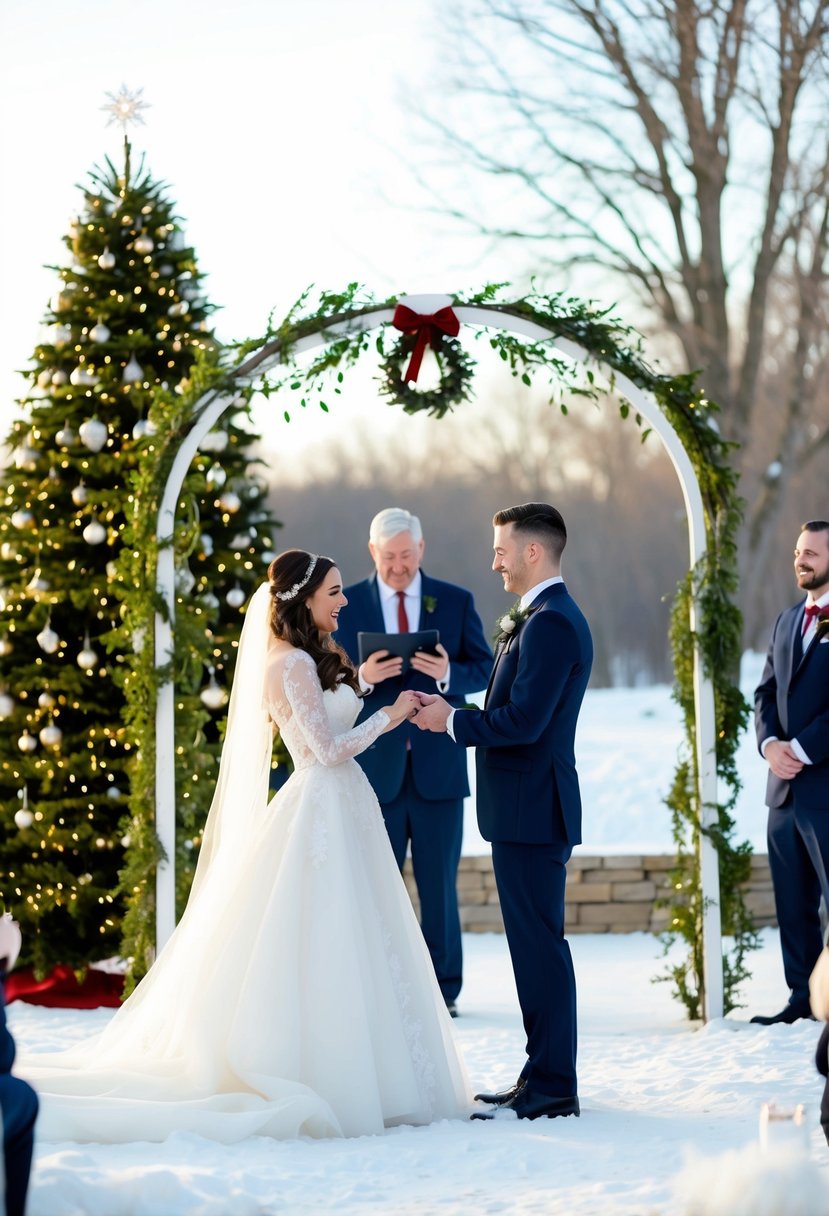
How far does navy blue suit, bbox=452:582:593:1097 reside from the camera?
4.40m

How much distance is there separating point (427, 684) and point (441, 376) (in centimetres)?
124

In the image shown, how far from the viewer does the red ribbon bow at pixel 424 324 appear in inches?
227

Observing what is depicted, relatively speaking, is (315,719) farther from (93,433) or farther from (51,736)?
(93,433)

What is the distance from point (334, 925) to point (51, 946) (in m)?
2.64

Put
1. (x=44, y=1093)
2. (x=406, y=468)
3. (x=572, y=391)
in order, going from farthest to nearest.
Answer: (x=406, y=468) < (x=572, y=391) < (x=44, y=1093)

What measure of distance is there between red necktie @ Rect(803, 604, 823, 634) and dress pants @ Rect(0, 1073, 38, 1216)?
3.69 m

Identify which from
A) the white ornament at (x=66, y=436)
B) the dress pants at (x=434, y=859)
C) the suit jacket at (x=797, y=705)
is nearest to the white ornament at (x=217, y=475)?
the white ornament at (x=66, y=436)

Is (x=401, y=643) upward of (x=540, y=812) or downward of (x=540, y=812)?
upward

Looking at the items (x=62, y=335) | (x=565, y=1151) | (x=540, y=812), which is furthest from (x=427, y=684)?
(x=62, y=335)

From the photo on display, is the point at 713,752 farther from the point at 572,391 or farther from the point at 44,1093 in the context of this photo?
the point at 44,1093

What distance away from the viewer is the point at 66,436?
6797 millimetres

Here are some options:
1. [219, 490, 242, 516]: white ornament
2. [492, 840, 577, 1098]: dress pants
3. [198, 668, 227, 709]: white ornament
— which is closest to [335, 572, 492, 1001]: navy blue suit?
[198, 668, 227, 709]: white ornament

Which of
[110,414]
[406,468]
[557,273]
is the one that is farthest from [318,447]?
[110,414]

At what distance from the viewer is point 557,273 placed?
44.7ft
